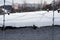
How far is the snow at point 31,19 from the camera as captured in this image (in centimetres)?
593

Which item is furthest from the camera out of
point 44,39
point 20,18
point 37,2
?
point 20,18

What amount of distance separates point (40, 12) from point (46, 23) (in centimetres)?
44

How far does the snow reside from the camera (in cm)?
593

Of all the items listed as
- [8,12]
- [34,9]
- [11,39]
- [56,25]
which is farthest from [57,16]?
[11,39]

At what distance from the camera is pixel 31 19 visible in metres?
6.16

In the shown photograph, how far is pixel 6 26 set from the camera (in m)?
5.96

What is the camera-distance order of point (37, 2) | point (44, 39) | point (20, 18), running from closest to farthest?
point (44, 39), point (37, 2), point (20, 18)

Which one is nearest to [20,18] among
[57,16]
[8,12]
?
[8,12]

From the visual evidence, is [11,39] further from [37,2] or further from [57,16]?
[57,16]

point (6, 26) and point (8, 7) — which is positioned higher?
point (8, 7)

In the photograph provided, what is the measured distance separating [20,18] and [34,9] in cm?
53

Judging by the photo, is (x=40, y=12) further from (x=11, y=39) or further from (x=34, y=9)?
(x=11, y=39)

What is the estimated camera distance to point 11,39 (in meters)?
4.58

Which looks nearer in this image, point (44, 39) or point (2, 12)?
point (44, 39)
